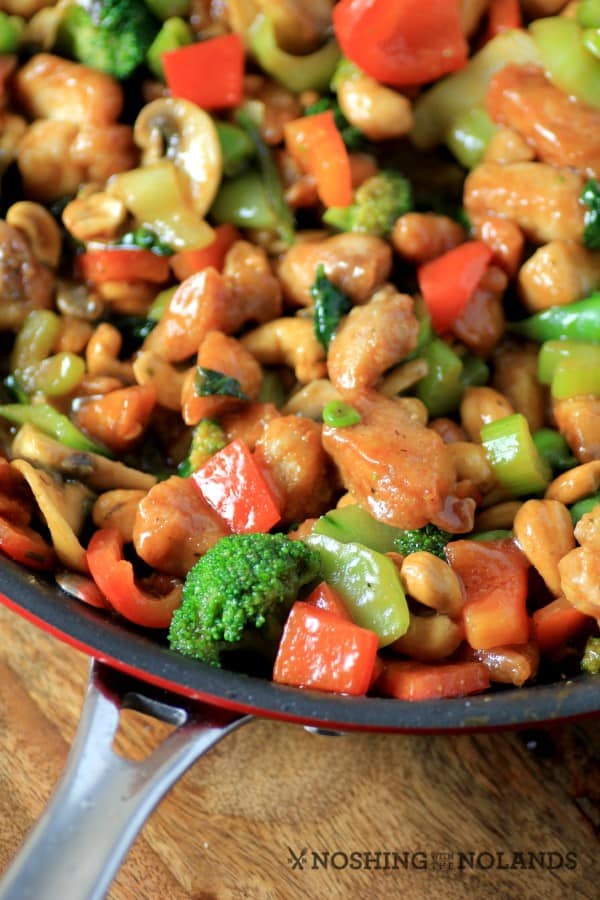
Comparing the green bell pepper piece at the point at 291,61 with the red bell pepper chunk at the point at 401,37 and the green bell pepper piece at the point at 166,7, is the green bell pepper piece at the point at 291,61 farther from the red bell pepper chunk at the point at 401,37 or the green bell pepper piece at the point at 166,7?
the green bell pepper piece at the point at 166,7

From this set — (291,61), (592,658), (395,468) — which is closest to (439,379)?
(395,468)

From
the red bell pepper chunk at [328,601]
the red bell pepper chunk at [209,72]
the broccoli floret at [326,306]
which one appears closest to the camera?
the red bell pepper chunk at [328,601]

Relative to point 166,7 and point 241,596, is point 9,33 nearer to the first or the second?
point 166,7

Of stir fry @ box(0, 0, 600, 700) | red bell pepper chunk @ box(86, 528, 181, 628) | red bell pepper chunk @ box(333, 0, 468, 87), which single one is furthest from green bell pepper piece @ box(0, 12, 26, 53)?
red bell pepper chunk @ box(86, 528, 181, 628)

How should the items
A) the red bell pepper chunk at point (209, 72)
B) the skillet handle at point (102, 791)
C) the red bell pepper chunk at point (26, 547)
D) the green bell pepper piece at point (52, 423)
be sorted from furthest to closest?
the red bell pepper chunk at point (209, 72), the green bell pepper piece at point (52, 423), the red bell pepper chunk at point (26, 547), the skillet handle at point (102, 791)

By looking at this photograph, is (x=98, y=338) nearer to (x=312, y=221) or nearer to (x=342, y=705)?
(x=312, y=221)

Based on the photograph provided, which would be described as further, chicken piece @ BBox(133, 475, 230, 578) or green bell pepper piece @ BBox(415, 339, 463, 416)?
green bell pepper piece @ BBox(415, 339, 463, 416)

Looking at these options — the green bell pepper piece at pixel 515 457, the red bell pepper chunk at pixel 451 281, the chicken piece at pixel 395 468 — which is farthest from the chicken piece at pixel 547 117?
the chicken piece at pixel 395 468

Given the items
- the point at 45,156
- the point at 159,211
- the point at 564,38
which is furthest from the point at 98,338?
the point at 564,38

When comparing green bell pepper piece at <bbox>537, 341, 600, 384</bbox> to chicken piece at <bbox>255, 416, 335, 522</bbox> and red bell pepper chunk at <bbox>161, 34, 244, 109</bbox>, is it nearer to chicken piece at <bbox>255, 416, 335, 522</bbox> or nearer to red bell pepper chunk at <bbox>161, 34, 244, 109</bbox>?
chicken piece at <bbox>255, 416, 335, 522</bbox>
